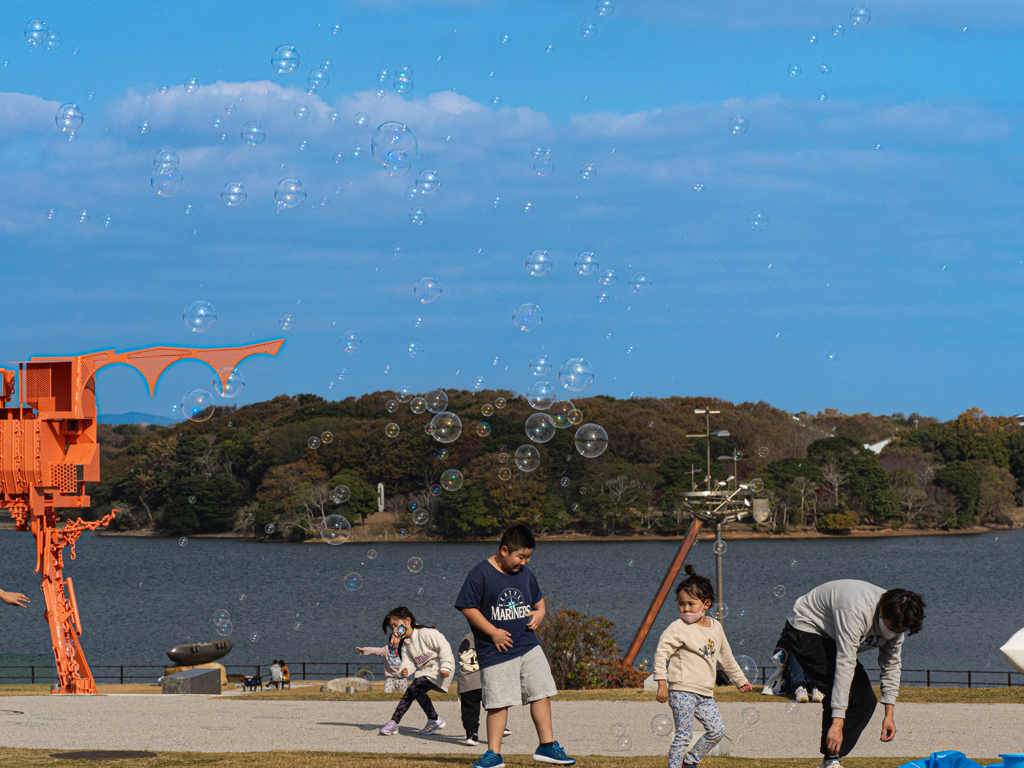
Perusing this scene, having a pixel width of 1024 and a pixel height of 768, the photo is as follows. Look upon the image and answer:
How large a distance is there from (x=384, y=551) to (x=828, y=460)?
138 feet

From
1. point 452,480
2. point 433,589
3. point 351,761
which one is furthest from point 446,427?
point 433,589

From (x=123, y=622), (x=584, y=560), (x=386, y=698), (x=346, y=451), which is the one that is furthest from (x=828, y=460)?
(x=386, y=698)

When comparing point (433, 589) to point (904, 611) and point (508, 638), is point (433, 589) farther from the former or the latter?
point (904, 611)

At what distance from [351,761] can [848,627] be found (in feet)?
13.7

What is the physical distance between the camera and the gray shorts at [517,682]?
8.11 metres

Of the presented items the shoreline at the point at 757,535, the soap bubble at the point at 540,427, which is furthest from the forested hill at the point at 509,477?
the soap bubble at the point at 540,427

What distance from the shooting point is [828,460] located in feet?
319

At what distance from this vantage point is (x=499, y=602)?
26.5 feet

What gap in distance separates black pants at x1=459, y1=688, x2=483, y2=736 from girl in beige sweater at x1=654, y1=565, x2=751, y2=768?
3.16 metres

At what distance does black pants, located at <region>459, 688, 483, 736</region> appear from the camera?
10461 millimetres

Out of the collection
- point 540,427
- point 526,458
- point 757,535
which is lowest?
point 757,535

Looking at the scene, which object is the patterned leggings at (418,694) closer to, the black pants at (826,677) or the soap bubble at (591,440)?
the black pants at (826,677)

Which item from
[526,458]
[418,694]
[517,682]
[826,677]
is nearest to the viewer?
[826,677]

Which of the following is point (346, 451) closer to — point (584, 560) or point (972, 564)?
point (584, 560)
